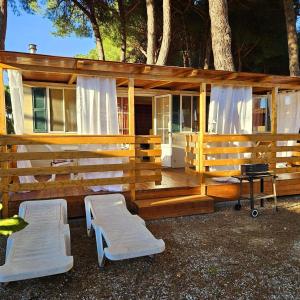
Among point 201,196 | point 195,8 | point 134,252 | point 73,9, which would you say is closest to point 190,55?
point 195,8

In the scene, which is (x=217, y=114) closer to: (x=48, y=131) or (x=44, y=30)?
(x=48, y=131)

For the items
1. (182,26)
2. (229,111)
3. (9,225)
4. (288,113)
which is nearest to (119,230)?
(9,225)

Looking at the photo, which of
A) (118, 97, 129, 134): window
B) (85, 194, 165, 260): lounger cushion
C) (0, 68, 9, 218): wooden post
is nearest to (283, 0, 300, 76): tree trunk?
(118, 97, 129, 134): window

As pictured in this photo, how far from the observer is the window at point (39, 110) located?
668 cm

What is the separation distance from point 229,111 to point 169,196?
6.75ft

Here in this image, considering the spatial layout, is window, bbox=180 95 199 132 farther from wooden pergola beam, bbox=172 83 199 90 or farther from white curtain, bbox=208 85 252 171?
white curtain, bbox=208 85 252 171

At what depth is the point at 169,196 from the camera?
5.38 metres

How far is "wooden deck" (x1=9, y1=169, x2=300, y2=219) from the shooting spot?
480cm

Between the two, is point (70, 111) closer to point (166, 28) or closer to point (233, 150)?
point (233, 150)

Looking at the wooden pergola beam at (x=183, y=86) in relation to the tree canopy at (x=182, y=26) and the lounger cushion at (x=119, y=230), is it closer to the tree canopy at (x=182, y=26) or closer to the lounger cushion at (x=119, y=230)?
the tree canopy at (x=182, y=26)

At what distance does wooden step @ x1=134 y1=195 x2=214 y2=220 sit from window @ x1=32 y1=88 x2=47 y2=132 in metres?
3.06

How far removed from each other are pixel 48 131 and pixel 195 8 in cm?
702

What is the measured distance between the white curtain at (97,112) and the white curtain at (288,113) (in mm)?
4180

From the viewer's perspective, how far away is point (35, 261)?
9.29 feet
